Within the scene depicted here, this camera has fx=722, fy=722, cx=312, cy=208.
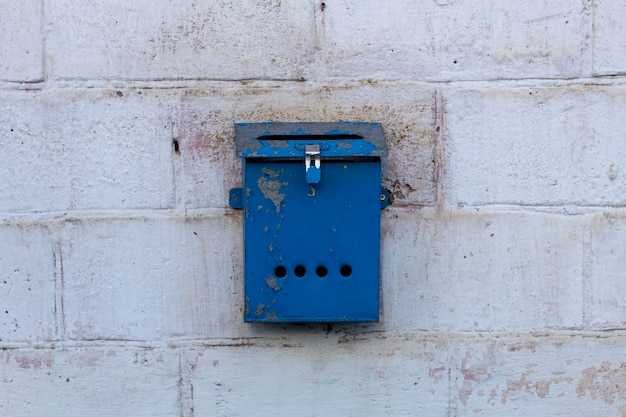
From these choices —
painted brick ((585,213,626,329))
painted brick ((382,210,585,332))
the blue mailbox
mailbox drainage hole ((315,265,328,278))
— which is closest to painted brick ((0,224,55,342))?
the blue mailbox

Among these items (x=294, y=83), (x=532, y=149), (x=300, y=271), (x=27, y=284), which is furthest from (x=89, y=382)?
(x=532, y=149)

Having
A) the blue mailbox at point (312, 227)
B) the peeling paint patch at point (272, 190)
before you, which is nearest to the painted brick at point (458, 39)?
the blue mailbox at point (312, 227)

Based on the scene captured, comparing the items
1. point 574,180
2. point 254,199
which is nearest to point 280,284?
point 254,199

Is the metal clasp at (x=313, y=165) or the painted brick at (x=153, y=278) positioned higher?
the metal clasp at (x=313, y=165)

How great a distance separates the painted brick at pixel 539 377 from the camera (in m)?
1.82

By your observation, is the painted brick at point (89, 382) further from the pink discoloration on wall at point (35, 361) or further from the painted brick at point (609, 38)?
the painted brick at point (609, 38)

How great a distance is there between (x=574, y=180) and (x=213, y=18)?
97 centimetres

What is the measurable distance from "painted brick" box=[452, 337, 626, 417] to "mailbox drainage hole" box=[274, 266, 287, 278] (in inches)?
20.0

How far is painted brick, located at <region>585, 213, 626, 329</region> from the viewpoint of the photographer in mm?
1783

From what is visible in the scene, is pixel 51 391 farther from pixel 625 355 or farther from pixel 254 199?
pixel 625 355

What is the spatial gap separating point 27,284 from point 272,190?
26.5 inches

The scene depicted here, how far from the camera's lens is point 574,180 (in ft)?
5.84

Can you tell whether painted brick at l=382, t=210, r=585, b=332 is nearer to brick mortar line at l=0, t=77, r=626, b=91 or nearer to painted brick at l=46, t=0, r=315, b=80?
brick mortar line at l=0, t=77, r=626, b=91

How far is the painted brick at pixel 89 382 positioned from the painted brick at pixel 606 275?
1052 millimetres
